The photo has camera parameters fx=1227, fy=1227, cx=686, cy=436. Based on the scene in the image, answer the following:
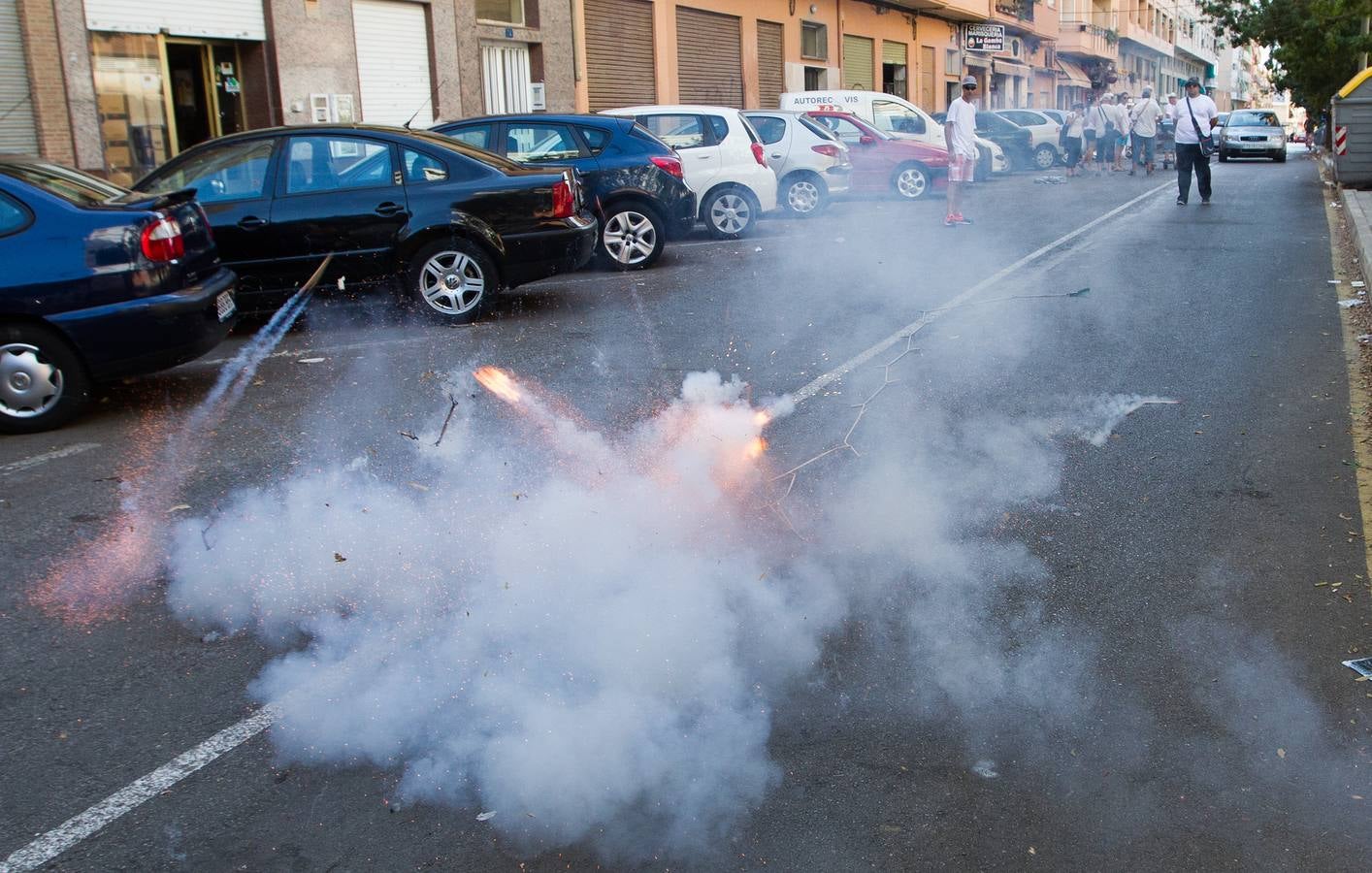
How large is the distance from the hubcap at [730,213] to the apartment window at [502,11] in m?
7.35

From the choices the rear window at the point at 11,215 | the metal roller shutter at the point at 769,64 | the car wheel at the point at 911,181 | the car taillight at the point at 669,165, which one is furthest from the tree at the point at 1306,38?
the rear window at the point at 11,215

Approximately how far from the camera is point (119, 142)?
45.0 feet

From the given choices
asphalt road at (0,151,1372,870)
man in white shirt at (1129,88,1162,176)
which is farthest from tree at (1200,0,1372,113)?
asphalt road at (0,151,1372,870)

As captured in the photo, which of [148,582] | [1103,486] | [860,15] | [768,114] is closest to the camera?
[148,582]

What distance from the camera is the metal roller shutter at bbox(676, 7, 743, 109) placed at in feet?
78.2

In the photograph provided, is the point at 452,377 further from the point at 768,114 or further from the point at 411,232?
the point at 768,114

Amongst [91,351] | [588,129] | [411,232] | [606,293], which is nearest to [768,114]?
[588,129]

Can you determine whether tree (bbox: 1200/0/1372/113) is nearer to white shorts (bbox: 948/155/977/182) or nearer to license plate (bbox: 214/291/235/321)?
white shorts (bbox: 948/155/977/182)

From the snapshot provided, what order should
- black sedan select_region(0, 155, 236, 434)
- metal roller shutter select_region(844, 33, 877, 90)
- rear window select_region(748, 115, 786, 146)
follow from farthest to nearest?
metal roller shutter select_region(844, 33, 877, 90) < rear window select_region(748, 115, 786, 146) < black sedan select_region(0, 155, 236, 434)

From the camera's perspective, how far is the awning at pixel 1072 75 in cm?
5300

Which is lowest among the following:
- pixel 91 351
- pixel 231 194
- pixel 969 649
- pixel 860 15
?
pixel 969 649

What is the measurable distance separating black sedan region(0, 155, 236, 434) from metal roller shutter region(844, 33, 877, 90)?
2656cm

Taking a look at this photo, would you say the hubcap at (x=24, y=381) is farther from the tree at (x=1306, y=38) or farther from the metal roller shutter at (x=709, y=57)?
the tree at (x=1306, y=38)

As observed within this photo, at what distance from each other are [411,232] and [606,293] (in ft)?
6.31
